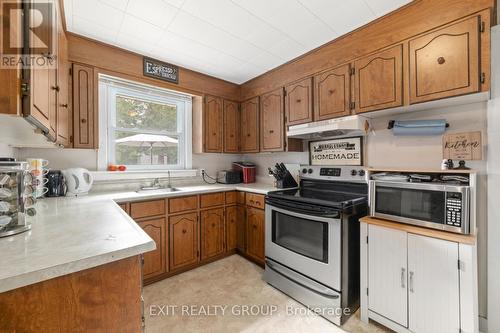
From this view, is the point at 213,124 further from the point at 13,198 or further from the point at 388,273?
the point at 388,273

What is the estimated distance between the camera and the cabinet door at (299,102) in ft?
7.72

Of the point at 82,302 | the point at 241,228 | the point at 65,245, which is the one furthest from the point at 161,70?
the point at 82,302

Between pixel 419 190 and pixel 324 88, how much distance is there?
126 cm

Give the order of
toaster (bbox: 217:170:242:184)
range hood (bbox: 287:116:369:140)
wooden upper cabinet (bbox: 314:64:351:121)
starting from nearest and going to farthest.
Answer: range hood (bbox: 287:116:369:140)
wooden upper cabinet (bbox: 314:64:351:121)
toaster (bbox: 217:170:242:184)

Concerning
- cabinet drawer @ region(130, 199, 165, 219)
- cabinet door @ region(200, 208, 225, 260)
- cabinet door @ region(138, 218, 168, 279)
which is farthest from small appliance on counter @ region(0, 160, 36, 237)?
cabinet door @ region(200, 208, 225, 260)

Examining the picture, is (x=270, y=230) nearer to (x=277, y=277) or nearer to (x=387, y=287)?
(x=277, y=277)

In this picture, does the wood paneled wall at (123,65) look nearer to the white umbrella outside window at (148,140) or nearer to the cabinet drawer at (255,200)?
the white umbrella outside window at (148,140)

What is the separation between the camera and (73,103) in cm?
204

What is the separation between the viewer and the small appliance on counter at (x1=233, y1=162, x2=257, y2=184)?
3.24m

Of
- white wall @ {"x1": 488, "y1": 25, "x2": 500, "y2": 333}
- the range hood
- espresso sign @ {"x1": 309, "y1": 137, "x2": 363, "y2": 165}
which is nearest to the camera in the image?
white wall @ {"x1": 488, "y1": 25, "x2": 500, "y2": 333}

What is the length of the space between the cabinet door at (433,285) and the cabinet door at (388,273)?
1.6 inches

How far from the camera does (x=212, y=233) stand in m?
2.63

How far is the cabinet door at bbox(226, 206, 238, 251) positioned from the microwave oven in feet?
5.35

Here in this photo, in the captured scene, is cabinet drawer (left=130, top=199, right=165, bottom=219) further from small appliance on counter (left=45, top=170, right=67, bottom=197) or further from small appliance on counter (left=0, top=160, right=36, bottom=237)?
small appliance on counter (left=0, top=160, right=36, bottom=237)
